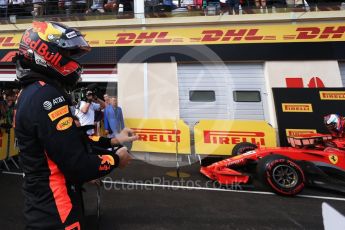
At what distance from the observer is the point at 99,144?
1987 millimetres

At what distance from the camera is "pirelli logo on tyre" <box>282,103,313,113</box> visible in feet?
24.8

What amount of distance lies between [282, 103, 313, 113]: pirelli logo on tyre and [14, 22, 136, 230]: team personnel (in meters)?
6.98

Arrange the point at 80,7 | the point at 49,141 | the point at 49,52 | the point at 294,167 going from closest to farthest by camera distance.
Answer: the point at 49,141
the point at 49,52
the point at 294,167
the point at 80,7

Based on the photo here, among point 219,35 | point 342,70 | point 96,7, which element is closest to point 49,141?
point 219,35

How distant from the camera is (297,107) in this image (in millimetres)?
7621

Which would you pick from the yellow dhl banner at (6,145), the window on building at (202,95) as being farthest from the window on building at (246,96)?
the yellow dhl banner at (6,145)

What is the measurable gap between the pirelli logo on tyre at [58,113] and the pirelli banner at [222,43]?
7.82 metres

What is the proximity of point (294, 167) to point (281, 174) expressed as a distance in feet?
0.81

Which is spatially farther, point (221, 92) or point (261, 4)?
point (261, 4)

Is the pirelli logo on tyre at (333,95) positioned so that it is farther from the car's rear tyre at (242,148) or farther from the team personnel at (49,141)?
the team personnel at (49,141)

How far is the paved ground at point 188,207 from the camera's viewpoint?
3.70m

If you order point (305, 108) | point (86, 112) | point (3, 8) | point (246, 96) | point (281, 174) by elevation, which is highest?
point (3, 8)

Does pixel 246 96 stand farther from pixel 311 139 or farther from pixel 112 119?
pixel 112 119

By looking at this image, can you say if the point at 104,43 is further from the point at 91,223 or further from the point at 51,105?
the point at 51,105
